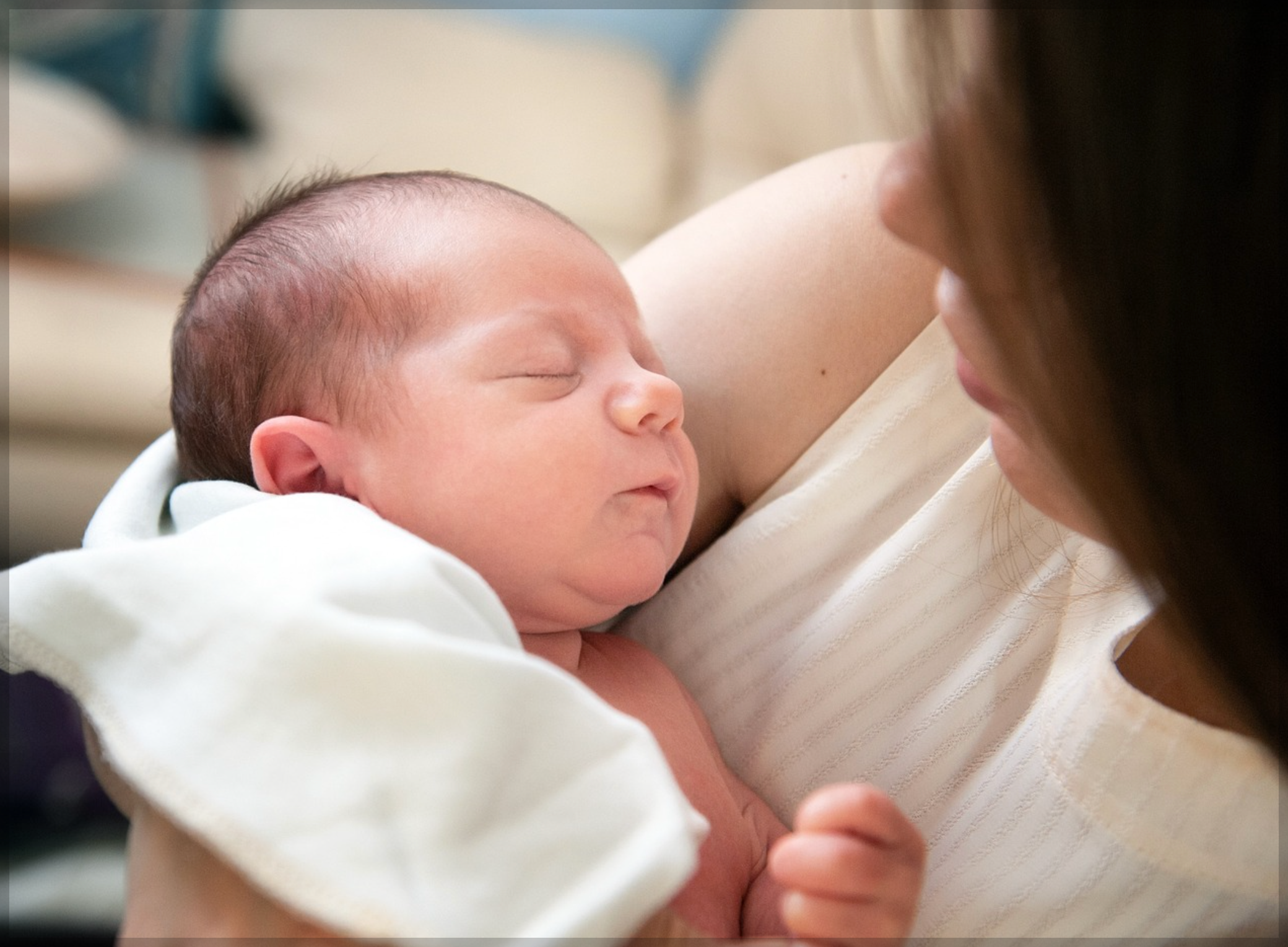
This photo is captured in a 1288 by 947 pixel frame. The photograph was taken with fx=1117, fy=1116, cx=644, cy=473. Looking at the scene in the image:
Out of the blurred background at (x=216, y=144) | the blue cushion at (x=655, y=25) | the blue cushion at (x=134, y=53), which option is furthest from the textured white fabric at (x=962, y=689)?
the blue cushion at (x=655, y=25)

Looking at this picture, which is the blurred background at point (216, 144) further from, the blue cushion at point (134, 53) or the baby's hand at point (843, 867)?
the baby's hand at point (843, 867)

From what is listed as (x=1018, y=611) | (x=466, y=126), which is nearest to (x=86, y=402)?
(x=466, y=126)

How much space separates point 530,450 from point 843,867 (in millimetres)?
313

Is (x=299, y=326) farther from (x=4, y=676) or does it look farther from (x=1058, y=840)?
(x=4, y=676)

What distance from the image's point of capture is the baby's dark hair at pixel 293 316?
0.75 meters

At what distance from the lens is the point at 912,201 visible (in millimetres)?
578

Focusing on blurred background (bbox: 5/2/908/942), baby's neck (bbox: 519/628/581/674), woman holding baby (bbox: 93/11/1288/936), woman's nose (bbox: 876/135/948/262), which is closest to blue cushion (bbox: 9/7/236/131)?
blurred background (bbox: 5/2/908/942)

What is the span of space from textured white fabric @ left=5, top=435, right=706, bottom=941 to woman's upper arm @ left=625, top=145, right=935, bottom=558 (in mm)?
313

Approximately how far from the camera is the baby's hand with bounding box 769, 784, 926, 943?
0.52 m

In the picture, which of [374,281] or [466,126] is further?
[466,126]

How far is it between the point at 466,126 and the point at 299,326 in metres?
1.74

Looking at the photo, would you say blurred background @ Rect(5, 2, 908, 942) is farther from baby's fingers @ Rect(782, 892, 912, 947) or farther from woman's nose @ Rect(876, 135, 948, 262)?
baby's fingers @ Rect(782, 892, 912, 947)

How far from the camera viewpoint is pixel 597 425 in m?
0.72

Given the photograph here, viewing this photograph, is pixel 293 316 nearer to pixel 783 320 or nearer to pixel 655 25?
pixel 783 320
